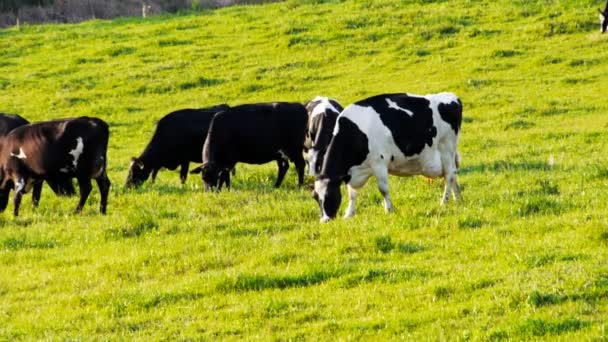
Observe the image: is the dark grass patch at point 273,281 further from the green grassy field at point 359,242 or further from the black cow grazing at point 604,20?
the black cow grazing at point 604,20

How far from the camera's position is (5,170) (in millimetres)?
18953

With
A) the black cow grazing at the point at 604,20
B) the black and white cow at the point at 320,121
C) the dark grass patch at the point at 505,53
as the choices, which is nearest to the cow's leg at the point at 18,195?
the black and white cow at the point at 320,121

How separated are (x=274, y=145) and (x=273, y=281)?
8871 mm

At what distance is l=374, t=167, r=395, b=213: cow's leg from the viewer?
15.4 meters

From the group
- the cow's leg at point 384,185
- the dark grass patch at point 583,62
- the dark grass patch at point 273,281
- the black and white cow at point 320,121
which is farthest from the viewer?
the dark grass patch at point 583,62

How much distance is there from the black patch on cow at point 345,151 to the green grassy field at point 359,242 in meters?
0.81

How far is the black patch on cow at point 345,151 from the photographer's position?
1552cm

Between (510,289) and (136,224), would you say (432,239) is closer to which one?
(510,289)

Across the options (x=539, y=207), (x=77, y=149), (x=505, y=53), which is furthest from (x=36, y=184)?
(x=505, y=53)

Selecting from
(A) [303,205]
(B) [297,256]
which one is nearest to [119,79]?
(A) [303,205]

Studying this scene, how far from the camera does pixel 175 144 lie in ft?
73.1

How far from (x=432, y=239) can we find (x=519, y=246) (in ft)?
4.50

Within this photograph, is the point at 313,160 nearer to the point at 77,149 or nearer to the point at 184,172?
the point at 77,149

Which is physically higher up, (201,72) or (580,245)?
(580,245)
